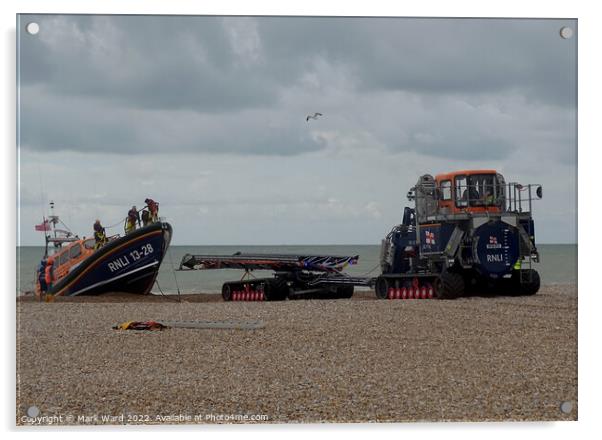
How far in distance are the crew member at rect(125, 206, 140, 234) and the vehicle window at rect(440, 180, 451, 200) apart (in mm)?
A: 5936

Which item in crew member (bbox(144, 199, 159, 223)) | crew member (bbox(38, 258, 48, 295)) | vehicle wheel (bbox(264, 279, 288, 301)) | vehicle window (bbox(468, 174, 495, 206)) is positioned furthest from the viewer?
vehicle wheel (bbox(264, 279, 288, 301))

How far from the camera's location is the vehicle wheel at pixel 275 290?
20.3 m

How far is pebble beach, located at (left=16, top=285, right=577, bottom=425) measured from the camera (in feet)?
26.8

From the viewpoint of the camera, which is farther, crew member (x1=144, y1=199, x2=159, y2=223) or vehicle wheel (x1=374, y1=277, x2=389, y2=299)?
vehicle wheel (x1=374, y1=277, x2=389, y2=299)

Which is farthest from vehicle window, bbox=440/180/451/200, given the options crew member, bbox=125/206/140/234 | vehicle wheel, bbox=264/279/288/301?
crew member, bbox=125/206/140/234

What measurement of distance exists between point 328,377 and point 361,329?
3.74 m

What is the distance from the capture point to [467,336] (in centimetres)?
1204

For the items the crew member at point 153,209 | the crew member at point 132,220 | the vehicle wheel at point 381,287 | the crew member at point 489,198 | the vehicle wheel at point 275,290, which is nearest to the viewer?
the crew member at point 153,209

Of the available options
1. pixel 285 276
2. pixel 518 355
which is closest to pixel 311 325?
pixel 518 355

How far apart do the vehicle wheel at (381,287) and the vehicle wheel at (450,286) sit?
5.15ft

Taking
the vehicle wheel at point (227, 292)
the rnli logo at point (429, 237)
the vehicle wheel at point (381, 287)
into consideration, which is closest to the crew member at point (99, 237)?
the vehicle wheel at point (227, 292)

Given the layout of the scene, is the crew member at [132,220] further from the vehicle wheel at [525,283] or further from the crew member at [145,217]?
the vehicle wheel at [525,283]

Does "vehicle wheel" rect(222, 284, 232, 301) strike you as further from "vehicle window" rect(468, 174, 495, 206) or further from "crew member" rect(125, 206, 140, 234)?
"vehicle window" rect(468, 174, 495, 206)

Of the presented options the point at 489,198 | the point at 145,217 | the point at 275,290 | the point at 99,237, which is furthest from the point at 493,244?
the point at 99,237
